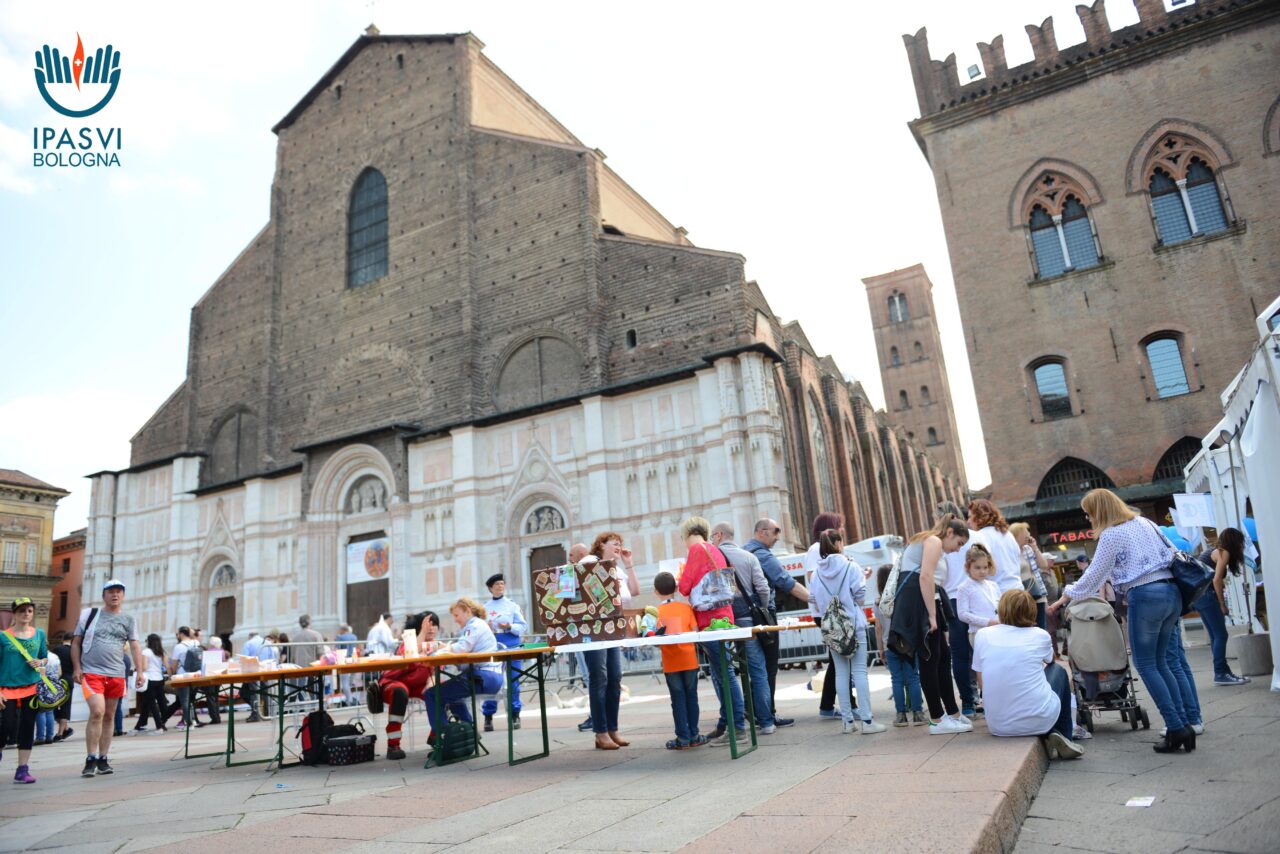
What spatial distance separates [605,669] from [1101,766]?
3169mm

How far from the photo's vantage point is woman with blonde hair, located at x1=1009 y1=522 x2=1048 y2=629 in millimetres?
6648

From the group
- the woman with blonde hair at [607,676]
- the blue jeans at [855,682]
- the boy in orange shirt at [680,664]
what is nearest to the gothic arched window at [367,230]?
the woman with blonde hair at [607,676]

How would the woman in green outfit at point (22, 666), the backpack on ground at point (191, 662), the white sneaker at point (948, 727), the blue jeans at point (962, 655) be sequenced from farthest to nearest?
the backpack on ground at point (191, 662)
the woman in green outfit at point (22, 666)
the blue jeans at point (962, 655)
the white sneaker at point (948, 727)

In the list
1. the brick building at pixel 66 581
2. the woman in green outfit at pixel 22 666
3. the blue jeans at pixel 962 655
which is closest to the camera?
the blue jeans at pixel 962 655

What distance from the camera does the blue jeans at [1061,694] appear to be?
4961mm

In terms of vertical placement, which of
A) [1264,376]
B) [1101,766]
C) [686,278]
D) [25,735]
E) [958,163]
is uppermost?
[958,163]

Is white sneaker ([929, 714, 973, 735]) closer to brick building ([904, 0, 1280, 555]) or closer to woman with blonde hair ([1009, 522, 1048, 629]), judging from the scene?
woman with blonde hair ([1009, 522, 1048, 629])

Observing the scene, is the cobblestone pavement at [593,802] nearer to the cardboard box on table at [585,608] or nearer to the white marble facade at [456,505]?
the cardboard box on table at [585,608]

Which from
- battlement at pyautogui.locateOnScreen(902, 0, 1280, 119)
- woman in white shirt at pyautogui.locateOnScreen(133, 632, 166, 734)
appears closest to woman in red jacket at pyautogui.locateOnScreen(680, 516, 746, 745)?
woman in white shirt at pyautogui.locateOnScreen(133, 632, 166, 734)

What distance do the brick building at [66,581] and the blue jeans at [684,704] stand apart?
48.1m

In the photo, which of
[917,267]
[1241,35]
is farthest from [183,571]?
[917,267]

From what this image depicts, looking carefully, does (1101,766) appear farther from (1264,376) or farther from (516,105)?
(516,105)

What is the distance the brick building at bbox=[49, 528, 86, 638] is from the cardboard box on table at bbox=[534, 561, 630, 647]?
47.5m

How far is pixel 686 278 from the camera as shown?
2133 cm
